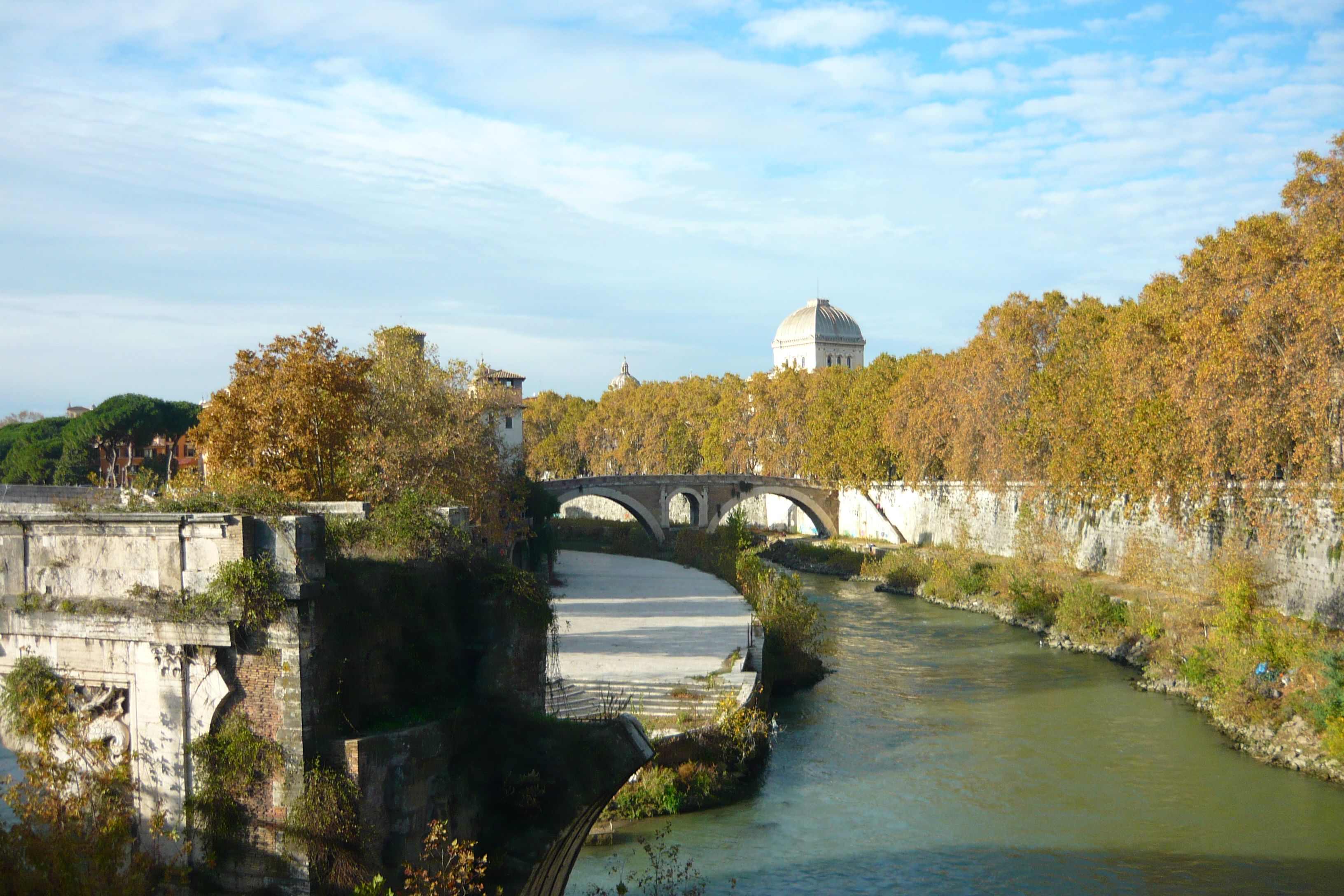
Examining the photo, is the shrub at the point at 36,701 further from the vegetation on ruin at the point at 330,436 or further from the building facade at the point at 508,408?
the building facade at the point at 508,408

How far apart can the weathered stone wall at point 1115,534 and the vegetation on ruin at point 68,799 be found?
62.3 ft

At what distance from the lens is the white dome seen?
94.8 metres

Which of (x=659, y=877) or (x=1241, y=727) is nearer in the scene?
(x=659, y=877)

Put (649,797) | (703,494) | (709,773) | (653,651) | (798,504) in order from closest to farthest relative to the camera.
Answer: (649,797) → (709,773) → (653,651) → (703,494) → (798,504)

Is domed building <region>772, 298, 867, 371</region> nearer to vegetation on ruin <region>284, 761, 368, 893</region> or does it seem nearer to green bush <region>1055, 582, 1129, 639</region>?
green bush <region>1055, 582, 1129, 639</region>

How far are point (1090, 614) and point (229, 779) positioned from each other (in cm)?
2070

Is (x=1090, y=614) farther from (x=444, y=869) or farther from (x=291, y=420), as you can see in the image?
(x=444, y=869)

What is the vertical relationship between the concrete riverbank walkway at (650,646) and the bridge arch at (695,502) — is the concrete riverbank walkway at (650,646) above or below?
below

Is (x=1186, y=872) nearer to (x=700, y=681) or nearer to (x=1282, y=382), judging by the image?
(x=700, y=681)

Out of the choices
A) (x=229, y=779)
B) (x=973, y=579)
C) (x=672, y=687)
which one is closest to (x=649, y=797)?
(x=672, y=687)

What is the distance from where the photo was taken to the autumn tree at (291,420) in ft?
57.0

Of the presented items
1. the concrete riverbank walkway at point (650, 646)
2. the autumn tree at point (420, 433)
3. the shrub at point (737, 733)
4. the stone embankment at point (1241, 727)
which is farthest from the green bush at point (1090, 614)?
the autumn tree at point (420, 433)

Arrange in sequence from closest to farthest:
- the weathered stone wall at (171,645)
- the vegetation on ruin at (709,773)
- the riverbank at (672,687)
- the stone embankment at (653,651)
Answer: the weathered stone wall at (171,645)
the vegetation on ruin at (709,773)
the riverbank at (672,687)
the stone embankment at (653,651)

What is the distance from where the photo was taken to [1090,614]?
24.1 m
